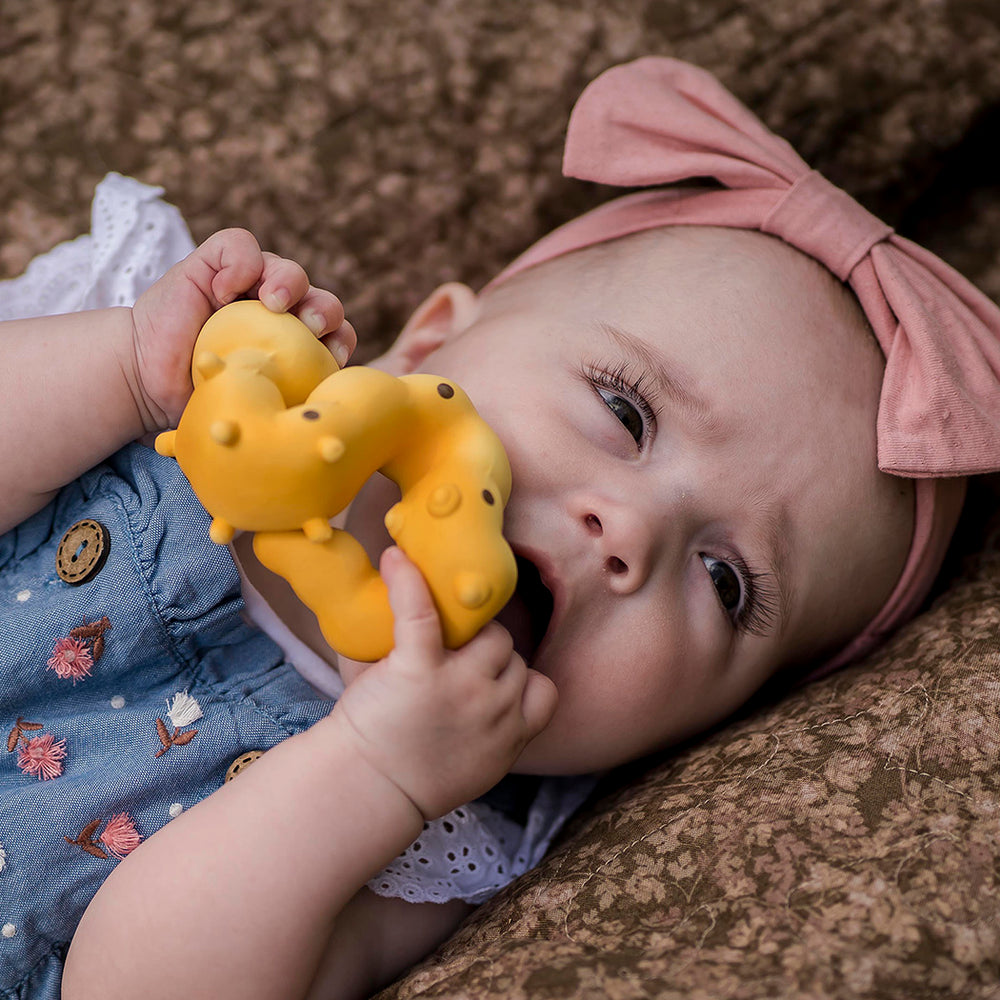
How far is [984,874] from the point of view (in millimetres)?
852

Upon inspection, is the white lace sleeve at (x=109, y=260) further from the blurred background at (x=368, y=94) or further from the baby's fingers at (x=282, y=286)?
the baby's fingers at (x=282, y=286)

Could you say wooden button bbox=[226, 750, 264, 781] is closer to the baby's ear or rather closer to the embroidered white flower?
the embroidered white flower

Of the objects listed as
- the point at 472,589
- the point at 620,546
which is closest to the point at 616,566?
the point at 620,546

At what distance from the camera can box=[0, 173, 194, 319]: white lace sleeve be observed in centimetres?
141

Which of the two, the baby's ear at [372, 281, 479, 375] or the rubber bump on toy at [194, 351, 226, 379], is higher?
the rubber bump on toy at [194, 351, 226, 379]

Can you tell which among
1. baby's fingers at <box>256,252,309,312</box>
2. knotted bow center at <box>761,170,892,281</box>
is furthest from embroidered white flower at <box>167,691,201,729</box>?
knotted bow center at <box>761,170,892,281</box>

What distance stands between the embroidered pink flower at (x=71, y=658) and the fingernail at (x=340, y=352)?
1.51ft

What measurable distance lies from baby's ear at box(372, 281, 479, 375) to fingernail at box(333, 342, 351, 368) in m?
0.36

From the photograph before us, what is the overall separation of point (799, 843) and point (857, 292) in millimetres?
797

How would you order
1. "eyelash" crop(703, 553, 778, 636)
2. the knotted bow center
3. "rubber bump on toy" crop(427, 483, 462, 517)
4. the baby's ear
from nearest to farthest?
"rubber bump on toy" crop(427, 483, 462, 517), "eyelash" crop(703, 553, 778, 636), the knotted bow center, the baby's ear

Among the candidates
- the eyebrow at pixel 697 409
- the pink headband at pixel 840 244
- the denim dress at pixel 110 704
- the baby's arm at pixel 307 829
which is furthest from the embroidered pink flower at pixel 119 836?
the pink headband at pixel 840 244

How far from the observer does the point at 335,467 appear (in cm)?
87

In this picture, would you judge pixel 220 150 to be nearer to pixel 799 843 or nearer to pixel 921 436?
pixel 921 436

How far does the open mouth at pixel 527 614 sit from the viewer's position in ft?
3.94
